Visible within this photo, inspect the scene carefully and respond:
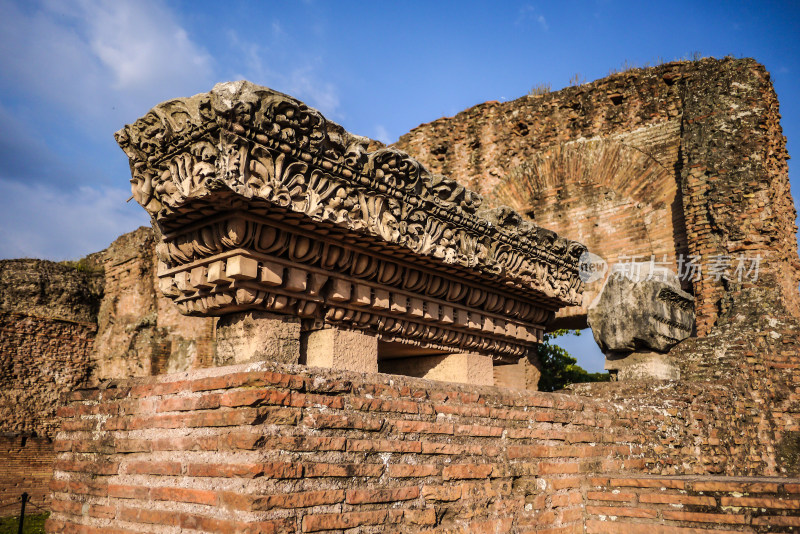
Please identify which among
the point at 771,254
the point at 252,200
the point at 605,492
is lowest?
the point at 605,492

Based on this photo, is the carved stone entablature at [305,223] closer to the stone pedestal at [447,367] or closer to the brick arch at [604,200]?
the stone pedestal at [447,367]

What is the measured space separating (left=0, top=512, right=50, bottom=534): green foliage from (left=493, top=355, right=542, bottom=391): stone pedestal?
7.51 m

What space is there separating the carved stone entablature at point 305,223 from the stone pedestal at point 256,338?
8 centimetres

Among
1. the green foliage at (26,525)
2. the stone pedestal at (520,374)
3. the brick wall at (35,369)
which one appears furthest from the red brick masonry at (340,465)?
the brick wall at (35,369)

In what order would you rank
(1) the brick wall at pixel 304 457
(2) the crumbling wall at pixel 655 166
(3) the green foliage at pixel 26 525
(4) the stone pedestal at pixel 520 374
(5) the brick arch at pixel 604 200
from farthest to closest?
(4) the stone pedestal at pixel 520 374
(3) the green foliage at pixel 26 525
(5) the brick arch at pixel 604 200
(2) the crumbling wall at pixel 655 166
(1) the brick wall at pixel 304 457

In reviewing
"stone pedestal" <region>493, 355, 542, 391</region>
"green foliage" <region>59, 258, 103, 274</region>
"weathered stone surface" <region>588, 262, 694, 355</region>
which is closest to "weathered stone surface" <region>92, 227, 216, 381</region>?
"green foliage" <region>59, 258, 103, 274</region>

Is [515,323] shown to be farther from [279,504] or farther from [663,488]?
[279,504]

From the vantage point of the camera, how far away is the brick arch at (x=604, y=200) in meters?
9.48

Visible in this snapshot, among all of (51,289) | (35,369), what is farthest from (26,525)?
(51,289)

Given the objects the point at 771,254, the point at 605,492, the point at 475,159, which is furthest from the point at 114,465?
the point at 475,159

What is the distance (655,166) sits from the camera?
966cm

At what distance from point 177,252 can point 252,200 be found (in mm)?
783

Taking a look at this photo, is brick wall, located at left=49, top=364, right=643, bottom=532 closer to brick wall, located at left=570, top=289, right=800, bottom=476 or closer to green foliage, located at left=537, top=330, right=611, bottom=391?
brick wall, located at left=570, top=289, right=800, bottom=476

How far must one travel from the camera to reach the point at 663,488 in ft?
10.6
